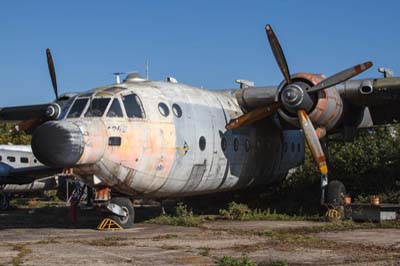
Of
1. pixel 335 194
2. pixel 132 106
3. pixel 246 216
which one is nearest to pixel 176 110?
pixel 132 106

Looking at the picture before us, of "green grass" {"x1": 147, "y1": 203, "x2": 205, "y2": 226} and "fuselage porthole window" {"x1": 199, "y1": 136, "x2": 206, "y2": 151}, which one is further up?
"fuselage porthole window" {"x1": 199, "y1": 136, "x2": 206, "y2": 151}

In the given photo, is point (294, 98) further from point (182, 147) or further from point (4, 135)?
point (4, 135)

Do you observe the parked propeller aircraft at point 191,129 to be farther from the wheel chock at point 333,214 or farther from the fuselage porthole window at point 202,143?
the wheel chock at point 333,214

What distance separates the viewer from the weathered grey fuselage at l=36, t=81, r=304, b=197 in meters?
11.5

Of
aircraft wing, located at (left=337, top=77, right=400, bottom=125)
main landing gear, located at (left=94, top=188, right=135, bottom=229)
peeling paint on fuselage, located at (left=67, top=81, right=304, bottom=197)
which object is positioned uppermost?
aircraft wing, located at (left=337, top=77, right=400, bottom=125)

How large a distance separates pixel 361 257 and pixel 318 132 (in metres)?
7.41

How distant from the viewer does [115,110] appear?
11.9 m

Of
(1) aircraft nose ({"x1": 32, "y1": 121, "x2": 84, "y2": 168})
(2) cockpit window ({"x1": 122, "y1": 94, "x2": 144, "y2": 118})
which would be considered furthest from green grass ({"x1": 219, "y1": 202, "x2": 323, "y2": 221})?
(1) aircraft nose ({"x1": 32, "y1": 121, "x2": 84, "y2": 168})

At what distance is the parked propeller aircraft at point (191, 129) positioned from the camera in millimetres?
11352

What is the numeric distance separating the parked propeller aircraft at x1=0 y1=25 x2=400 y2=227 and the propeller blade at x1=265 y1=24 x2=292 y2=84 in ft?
0.09

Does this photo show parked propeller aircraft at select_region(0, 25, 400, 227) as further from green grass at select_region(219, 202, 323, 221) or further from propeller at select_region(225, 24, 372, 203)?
green grass at select_region(219, 202, 323, 221)

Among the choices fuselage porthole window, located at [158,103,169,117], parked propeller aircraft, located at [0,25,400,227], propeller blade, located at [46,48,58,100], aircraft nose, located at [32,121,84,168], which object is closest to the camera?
aircraft nose, located at [32,121,84,168]

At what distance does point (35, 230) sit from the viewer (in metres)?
12.8

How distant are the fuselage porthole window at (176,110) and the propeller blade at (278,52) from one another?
330cm
